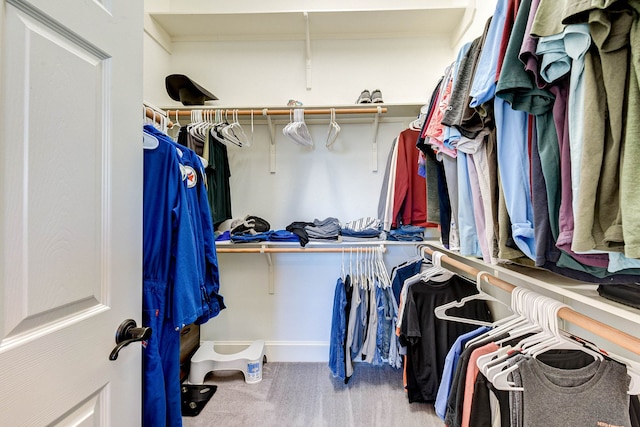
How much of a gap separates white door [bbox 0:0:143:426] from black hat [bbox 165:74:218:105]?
1.42 meters

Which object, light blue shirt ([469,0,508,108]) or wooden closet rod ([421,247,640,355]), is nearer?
wooden closet rod ([421,247,640,355])

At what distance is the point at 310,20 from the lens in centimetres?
211

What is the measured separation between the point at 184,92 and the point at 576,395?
2.63m

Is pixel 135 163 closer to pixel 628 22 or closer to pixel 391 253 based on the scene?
pixel 628 22

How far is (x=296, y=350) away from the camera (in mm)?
2312

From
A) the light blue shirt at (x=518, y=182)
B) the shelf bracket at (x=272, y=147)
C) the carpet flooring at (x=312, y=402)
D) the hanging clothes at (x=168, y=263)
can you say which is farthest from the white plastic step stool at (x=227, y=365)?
the light blue shirt at (x=518, y=182)

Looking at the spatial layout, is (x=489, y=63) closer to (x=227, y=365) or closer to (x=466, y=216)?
(x=466, y=216)

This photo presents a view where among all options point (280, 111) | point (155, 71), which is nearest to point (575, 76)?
point (280, 111)

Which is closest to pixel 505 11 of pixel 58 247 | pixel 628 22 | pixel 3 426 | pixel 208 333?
pixel 628 22

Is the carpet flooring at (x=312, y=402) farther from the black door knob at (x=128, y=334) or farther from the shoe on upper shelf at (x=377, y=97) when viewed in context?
the shoe on upper shelf at (x=377, y=97)

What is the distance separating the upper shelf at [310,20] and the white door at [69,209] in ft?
5.36

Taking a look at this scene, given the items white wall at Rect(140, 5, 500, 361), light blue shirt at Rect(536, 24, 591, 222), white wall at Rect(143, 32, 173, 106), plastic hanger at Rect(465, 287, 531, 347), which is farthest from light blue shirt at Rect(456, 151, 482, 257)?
white wall at Rect(143, 32, 173, 106)

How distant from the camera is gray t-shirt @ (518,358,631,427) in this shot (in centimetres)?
76

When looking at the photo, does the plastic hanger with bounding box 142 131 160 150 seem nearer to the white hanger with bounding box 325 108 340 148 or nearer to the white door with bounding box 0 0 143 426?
the white door with bounding box 0 0 143 426
